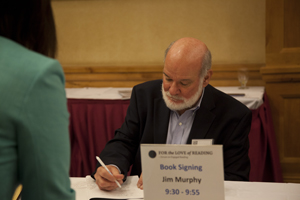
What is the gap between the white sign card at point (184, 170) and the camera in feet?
3.43

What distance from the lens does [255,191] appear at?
129 cm

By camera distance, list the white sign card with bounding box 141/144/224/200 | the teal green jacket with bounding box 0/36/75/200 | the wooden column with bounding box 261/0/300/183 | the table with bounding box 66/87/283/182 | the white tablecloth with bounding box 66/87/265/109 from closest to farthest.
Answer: the teal green jacket with bounding box 0/36/75/200 < the white sign card with bounding box 141/144/224/200 < the white tablecloth with bounding box 66/87/265/109 < the table with bounding box 66/87/283/182 < the wooden column with bounding box 261/0/300/183

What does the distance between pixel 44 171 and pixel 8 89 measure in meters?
0.15

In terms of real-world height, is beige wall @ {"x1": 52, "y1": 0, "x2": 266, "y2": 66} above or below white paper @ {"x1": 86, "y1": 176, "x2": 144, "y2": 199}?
above

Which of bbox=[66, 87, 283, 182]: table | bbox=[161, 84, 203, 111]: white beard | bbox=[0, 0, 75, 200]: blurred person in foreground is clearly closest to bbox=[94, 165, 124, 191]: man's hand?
bbox=[161, 84, 203, 111]: white beard

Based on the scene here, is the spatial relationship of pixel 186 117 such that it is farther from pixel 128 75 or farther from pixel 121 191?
pixel 128 75

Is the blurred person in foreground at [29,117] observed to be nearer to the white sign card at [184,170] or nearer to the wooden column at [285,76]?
the white sign card at [184,170]

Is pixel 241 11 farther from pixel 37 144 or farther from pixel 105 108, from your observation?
pixel 37 144

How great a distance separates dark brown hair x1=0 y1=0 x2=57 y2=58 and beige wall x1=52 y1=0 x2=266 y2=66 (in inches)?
128

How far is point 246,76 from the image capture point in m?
3.40

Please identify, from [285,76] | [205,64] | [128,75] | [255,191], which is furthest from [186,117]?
[128,75]

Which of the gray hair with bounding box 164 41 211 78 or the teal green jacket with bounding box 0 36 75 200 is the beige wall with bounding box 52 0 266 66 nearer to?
the gray hair with bounding box 164 41 211 78

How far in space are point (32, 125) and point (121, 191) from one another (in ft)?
2.78

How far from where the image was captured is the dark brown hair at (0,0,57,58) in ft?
2.09
